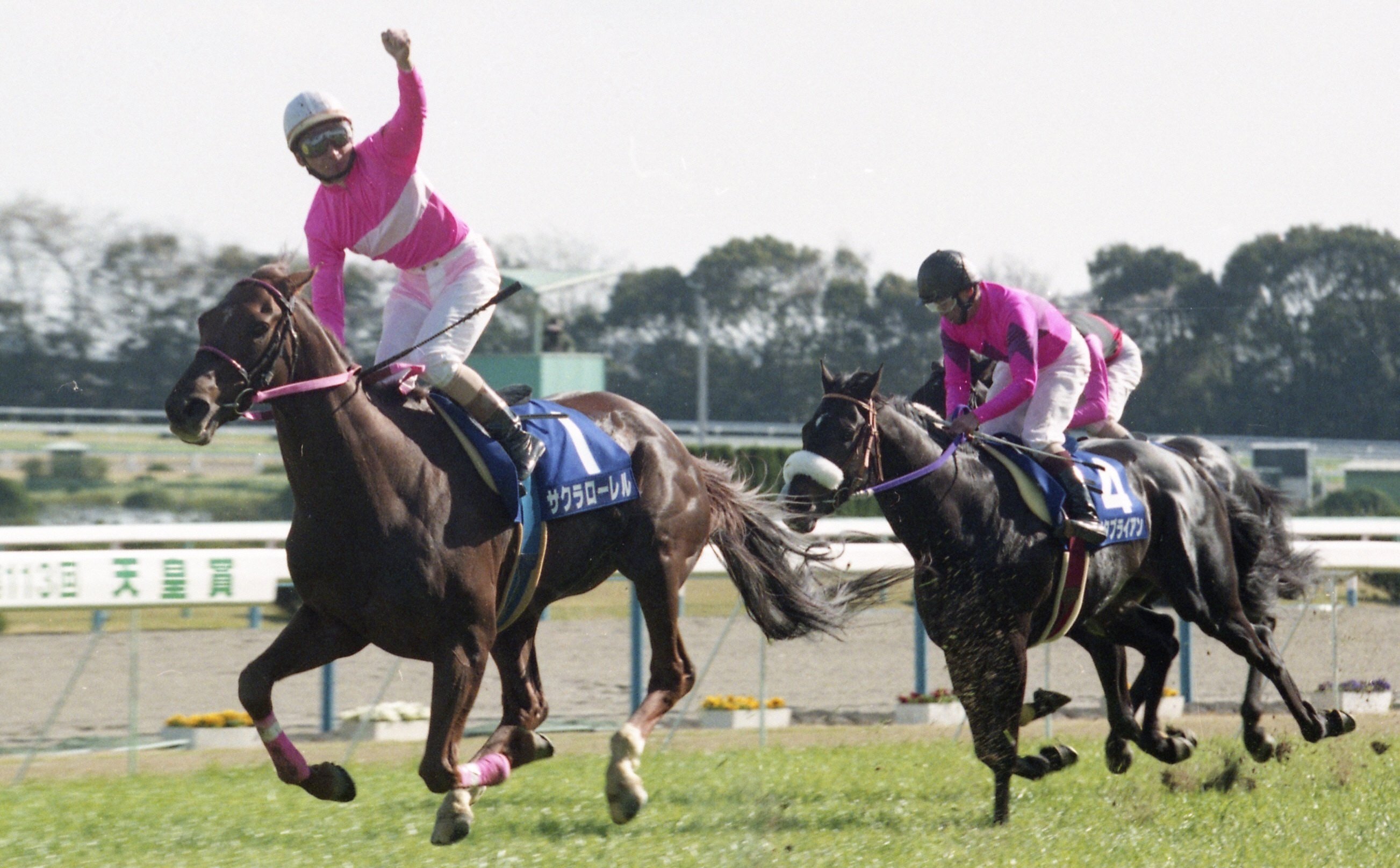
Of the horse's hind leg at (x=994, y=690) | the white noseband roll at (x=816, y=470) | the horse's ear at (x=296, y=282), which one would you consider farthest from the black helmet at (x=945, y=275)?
the horse's ear at (x=296, y=282)

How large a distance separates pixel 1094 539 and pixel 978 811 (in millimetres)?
1034

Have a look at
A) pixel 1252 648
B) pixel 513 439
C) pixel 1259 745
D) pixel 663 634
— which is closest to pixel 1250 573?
pixel 1252 648

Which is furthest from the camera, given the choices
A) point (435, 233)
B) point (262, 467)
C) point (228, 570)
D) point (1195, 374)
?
point (262, 467)

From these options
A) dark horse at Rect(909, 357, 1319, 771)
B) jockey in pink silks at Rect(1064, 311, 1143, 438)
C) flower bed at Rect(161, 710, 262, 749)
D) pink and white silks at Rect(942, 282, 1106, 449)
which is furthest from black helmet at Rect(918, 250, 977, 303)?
flower bed at Rect(161, 710, 262, 749)

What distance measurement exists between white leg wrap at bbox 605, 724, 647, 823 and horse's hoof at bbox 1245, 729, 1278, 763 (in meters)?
2.83

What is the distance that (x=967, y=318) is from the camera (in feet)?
18.8

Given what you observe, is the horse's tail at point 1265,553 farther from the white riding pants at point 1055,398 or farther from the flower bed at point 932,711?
the flower bed at point 932,711

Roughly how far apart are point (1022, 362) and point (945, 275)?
16.1 inches

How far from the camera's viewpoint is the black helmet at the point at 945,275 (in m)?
5.61

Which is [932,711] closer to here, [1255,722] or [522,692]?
[1255,722]

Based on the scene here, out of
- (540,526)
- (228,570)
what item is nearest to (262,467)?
(228,570)

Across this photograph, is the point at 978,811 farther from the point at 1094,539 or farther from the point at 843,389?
the point at 843,389

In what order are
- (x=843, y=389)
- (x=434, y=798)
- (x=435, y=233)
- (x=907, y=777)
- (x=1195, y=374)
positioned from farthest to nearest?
(x=1195, y=374) → (x=907, y=777) → (x=434, y=798) → (x=843, y=389) → (x=435, y=233)

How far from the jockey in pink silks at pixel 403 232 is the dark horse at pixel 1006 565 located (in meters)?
1.18
